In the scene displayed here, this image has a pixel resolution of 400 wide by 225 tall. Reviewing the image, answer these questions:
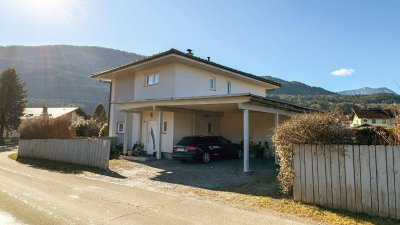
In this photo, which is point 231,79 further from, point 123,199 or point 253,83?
point 123,199

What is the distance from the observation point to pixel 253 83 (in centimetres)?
2664

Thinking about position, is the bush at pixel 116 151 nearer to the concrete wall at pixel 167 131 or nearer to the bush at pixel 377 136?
the concrete wall at pixel 167 131

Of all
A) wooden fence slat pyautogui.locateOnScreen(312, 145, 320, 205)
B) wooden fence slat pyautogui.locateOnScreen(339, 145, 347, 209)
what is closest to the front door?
wooden fence slat pyautogui.locateOnScreen(312, 145, 320, 205)

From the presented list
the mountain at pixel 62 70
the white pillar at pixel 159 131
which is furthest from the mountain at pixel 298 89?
the white pillar at pixel 159 131

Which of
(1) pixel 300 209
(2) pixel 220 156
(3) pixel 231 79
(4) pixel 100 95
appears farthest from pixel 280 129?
(4) pixel 100 95

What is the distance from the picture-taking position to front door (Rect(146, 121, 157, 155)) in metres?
20.5

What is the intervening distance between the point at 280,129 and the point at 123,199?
471 cm

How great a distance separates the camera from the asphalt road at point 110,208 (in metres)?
6.61

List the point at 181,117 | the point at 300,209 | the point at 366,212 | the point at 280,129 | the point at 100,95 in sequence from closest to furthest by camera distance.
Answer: the point at 366,212, the point at 300,209, the point at 280,129, the point at 181,117, the point at 100,95

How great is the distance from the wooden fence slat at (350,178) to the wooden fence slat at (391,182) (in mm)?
718

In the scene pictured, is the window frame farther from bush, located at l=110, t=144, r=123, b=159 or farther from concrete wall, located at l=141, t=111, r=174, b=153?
bush, located at l=110, t=144, r=123, b=159

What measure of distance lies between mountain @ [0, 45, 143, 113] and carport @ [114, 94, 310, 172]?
11646 centimetres

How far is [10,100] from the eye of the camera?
48.6 metres

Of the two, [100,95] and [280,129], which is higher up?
[100,95]
